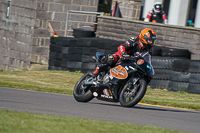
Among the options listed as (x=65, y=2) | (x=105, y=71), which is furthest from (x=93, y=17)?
(x=105, y=71)

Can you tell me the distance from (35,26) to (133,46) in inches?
375

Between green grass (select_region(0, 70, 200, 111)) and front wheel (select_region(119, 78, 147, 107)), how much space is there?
222 cm

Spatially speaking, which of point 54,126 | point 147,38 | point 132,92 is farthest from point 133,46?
point 54,126

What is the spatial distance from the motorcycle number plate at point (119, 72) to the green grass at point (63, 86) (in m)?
2.18

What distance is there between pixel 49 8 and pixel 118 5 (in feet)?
12.7

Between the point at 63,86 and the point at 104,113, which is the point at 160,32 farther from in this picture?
the point at 104,113

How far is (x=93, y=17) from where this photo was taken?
1761 centimetres

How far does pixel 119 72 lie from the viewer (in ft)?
25.2

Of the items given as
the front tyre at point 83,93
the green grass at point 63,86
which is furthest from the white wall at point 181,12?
the front tyre at point 83,93

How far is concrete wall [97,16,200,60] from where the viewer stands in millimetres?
14800

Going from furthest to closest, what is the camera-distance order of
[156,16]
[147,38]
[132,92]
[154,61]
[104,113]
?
[156,16]
[154,61]
[147,38]
[132,92]
[104,113]

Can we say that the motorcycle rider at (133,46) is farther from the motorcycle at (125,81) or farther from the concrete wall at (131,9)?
the concrete wall at (131,9)

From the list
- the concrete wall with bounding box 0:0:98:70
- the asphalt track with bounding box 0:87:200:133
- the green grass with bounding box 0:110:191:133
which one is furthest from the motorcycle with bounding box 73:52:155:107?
the concrete wall with bounding box 0:0:98:70

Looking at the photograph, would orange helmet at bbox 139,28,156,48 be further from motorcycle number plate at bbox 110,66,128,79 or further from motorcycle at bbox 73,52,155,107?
motorcycle number plate at bbox 110,66,128,79
